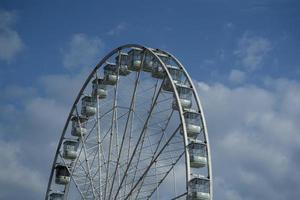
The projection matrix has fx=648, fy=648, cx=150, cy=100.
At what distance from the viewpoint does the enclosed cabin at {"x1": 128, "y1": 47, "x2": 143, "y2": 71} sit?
35.5m

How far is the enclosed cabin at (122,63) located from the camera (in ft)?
120

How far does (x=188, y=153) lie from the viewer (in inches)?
1153

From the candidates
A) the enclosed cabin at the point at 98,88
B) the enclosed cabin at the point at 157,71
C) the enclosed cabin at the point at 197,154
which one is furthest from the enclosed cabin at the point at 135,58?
the enclosed cabin at the point at 197,154

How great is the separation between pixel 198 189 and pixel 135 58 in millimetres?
10027

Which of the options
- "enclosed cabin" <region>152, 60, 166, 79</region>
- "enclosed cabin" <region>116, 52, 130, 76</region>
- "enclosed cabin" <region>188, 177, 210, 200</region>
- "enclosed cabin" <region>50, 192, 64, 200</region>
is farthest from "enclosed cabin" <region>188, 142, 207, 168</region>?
"enclosed cabin" <region>50, 192, 64, 200</region>

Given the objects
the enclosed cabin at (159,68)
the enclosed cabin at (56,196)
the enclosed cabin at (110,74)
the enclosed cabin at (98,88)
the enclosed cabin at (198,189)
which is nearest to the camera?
the enclosed cabin at (198,189)

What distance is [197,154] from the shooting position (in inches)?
1168

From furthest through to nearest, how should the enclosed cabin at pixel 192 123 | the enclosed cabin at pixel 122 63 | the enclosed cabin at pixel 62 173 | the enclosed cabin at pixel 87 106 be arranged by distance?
the enclosed cabin at pixel 87 106, the enclosed cabin at pixel 62 173, the enclosed cabin at pixel 122 63, the enclosed cabin at pixel 192 123

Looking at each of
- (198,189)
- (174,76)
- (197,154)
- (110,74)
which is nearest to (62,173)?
(110,74)

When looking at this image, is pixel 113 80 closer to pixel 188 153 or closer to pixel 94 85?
pixel 94 85

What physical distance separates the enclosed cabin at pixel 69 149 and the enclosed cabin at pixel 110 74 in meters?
4.35

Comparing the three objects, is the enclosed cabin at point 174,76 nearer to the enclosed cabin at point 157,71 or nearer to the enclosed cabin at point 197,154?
the enclosed cabin at point 157,71

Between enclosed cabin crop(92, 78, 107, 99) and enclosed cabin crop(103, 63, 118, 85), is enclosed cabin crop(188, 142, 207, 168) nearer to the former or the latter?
enclosed cabin crop(103, 63, 118, 85)

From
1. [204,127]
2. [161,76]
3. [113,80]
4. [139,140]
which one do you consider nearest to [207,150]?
[204,127]
